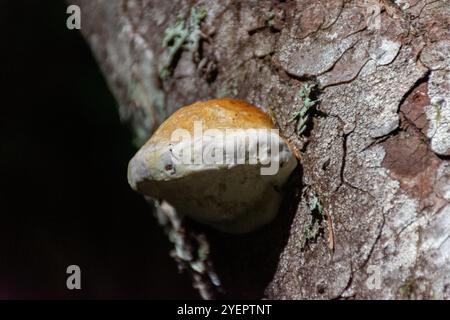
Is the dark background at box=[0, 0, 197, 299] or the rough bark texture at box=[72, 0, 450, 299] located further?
the dark background at box=[0, 0, 197, 299]

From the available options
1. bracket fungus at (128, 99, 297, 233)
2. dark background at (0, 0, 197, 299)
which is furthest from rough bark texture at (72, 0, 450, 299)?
dark background at (0, 0, 197, 299)

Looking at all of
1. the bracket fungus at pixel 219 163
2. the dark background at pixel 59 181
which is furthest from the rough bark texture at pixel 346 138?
the dark background at pixel 59 181

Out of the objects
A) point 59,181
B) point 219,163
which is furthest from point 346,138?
point 59,181

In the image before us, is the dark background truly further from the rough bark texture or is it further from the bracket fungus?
the bracket fungus

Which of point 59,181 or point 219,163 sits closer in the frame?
point 219,163

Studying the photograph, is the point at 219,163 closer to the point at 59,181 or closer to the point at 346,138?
the point at 346,138
